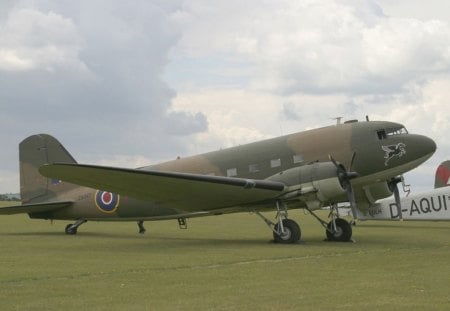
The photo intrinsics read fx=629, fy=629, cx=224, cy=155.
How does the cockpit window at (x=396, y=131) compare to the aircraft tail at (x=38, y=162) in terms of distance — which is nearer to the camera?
the cockpit window at (x=396, y=131)

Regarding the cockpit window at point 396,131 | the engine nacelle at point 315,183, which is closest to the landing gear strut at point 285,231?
the engine nacelle at point 315,183

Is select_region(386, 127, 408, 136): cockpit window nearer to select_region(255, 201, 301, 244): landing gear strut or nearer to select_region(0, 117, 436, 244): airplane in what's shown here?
select_region(0, 117, 436, 244): airplane

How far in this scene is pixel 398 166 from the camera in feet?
58.9

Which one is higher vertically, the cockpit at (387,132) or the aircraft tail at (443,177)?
the cockpit at (387,132)

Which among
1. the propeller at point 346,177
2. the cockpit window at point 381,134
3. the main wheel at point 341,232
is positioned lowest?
the main wheel at point 341,232

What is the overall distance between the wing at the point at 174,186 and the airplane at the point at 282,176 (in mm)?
25

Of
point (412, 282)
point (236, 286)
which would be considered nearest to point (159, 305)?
point (236, 286)

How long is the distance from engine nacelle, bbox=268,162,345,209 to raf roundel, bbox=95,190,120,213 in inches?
256

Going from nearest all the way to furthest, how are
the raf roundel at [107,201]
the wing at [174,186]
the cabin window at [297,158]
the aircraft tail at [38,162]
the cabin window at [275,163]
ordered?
1. the wing at [174,186]
2. the cabin window at [297,158]
3. the cabin window at [275,163]
4. the raf roundel at [107,201]
5. the aircraft tail at [38,162]

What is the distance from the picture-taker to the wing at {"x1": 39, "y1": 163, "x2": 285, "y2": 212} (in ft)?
52.6

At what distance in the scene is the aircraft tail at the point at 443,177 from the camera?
97.9 feet

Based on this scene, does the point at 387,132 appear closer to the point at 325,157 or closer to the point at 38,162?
Result: the point at 325,157

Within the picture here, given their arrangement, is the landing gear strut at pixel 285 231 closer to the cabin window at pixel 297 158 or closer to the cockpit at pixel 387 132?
the cabin window at pixel 297 158

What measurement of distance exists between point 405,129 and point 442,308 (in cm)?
1161
